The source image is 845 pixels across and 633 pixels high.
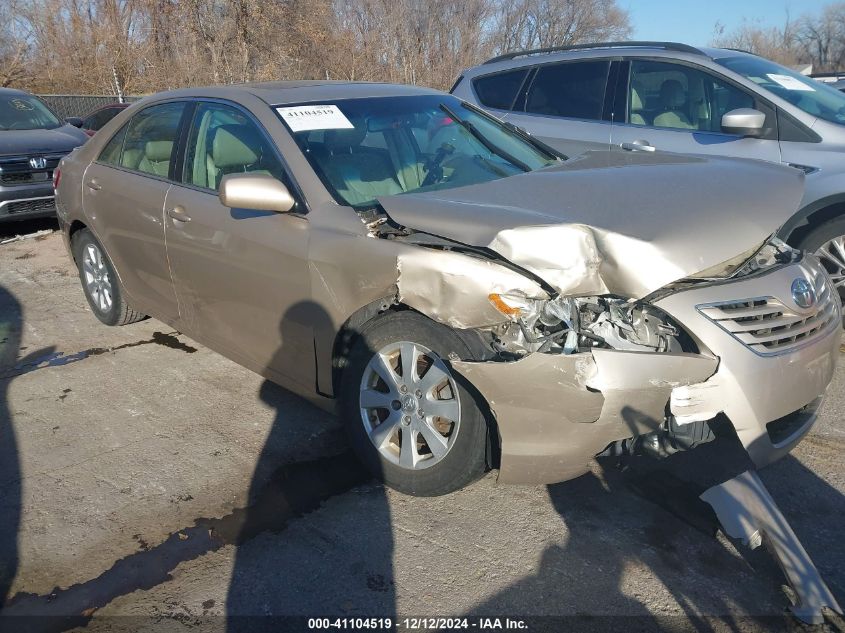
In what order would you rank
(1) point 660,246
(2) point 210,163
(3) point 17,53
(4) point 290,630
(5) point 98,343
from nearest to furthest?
1. (4) point 290,630
2. (1) point 660,246
3. (2) point 210,163
4. (5) point 98,343
5. (3) point 17,53

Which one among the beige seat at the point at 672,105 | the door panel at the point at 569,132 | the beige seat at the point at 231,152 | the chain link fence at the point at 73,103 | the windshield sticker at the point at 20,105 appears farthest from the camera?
the chain link fence at the point at 73,103

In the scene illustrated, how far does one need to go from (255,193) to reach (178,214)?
96 cm

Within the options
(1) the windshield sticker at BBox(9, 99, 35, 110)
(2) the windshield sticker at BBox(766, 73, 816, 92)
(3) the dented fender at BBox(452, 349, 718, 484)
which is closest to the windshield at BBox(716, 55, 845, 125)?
(2) the windshield sticker at BBox(766, 73, 816, 92)

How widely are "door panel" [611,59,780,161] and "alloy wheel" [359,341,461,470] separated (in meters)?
2.96

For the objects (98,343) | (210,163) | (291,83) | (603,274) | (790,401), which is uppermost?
(291,83)

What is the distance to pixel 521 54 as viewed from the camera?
22.5ft

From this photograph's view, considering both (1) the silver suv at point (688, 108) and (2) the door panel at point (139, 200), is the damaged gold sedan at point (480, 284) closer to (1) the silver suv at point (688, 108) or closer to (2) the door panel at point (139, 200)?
(2) the door panel at point (139, 200)

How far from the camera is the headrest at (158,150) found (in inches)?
170

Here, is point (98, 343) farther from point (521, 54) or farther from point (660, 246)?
point (521, 54)

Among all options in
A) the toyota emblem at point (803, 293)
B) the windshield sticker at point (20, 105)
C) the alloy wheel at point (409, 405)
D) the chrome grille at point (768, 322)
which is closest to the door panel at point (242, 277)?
the alloy wheel at point (409, 405)

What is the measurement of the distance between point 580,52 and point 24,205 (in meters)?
6.76

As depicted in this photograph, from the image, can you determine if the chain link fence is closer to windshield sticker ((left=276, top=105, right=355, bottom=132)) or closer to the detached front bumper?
windshield sticker ((left=276, top=105, right=355, bottom=132))

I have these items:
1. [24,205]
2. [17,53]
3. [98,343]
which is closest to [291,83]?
[98,343]

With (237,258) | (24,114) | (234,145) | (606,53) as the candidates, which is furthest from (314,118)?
(24,114)
